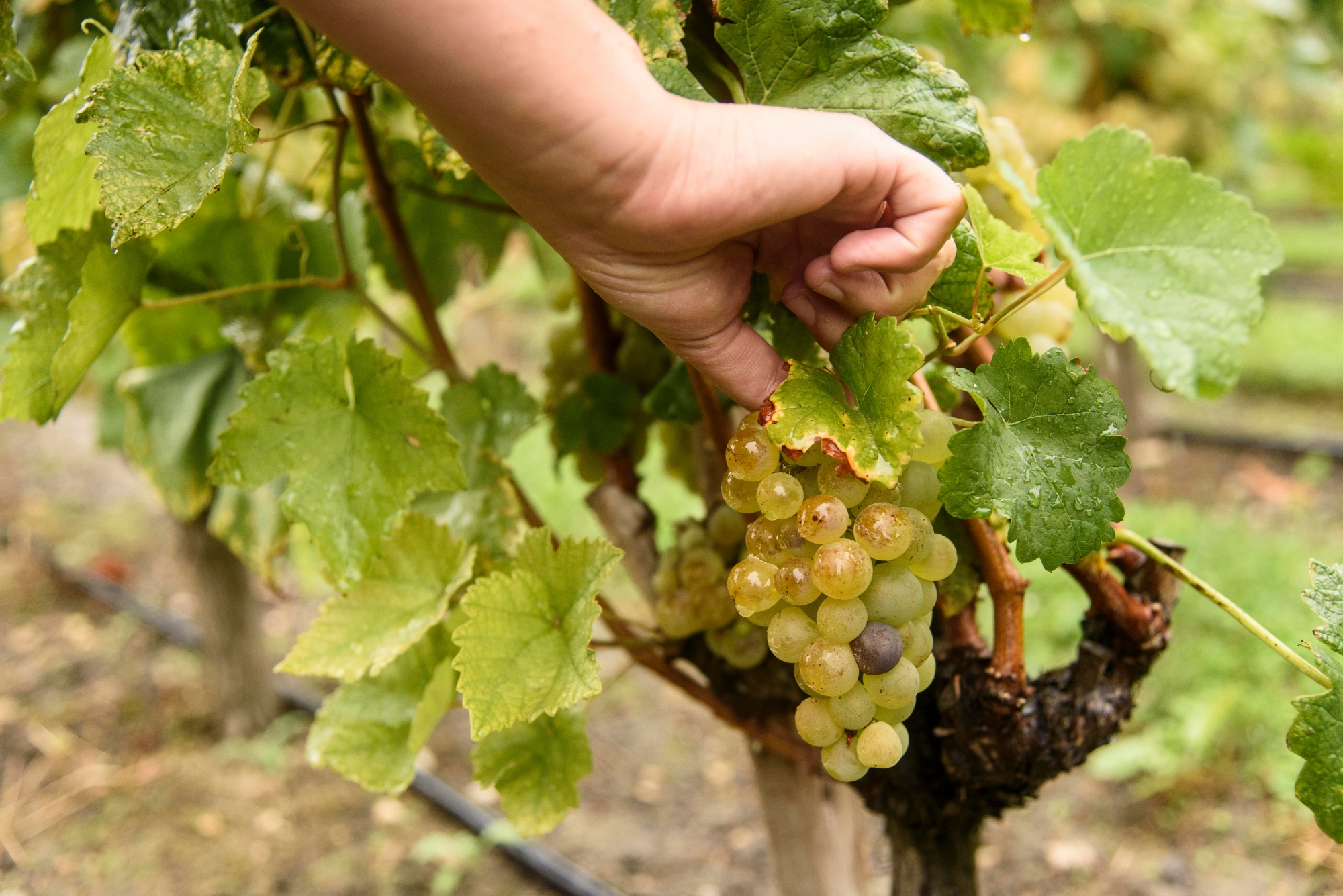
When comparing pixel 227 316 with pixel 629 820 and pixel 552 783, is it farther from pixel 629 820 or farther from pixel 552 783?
pixel 629 820

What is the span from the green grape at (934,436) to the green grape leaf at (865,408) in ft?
0.15

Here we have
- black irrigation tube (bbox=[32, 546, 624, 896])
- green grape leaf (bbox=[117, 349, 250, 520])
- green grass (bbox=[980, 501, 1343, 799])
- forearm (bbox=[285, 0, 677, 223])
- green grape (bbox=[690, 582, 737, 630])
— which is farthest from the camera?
green grass (bbox=[980, 501, 1343, 799])

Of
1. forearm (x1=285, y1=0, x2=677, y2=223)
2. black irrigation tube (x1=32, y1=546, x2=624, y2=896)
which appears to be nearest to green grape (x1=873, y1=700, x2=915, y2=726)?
forearm (x1=285, y1=0, x2=677, y2=223)

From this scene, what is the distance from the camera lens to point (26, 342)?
630mm

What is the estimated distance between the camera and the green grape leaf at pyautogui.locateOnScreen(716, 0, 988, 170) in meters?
0.52

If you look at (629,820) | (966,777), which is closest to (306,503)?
(966,777)

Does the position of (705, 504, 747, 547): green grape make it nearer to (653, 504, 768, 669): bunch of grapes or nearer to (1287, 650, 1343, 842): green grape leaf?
(653, 504, 768, 669): bunch of grapes

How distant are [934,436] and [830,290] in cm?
10

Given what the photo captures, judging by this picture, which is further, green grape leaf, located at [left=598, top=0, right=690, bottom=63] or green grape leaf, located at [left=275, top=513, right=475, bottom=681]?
green grape leaf, located at [left=275, top=513, right=475, bottom=681]

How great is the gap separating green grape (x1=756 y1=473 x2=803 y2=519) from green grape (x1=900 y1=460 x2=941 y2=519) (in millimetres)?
68

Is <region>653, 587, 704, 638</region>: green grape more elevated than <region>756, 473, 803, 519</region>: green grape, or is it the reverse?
<region>756, 473, 803, 519</region>: green grape

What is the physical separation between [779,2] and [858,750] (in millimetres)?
417

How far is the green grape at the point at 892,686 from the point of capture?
0.50 m

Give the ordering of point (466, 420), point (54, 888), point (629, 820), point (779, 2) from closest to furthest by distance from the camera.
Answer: point (779, 2) < point (466, 420) < point (54, 888) < point (629, 820)
